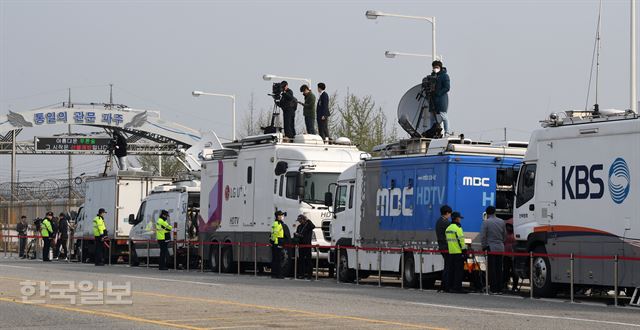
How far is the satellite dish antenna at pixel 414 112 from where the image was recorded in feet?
99.2

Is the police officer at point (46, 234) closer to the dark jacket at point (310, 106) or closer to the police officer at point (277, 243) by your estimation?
the dark jacket at point (310, 106)

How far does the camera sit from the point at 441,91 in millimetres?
29656

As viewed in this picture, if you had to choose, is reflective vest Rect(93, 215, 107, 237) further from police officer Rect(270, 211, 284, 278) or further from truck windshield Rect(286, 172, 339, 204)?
truck windshield Rect(286, 172, 339, 204)

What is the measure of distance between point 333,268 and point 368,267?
172 inches

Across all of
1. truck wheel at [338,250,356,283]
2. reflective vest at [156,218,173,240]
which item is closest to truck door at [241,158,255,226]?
reflective vest at [156,218,173,240]

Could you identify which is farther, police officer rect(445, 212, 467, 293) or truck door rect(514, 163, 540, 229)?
police officer rect(445, 212, 467, 293)

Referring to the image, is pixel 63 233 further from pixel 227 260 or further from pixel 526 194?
pixel 526 194

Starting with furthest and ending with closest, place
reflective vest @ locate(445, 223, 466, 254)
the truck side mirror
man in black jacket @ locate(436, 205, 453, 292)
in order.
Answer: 1. the truck side mirror
2. man in black jacket @ locate(436, 205, 453, 292)
3. reflective vest @ locate(445, 223, 466, 254)

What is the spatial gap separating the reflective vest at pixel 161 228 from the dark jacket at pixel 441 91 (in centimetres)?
1124

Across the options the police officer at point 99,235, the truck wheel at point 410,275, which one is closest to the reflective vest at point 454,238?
the truck wheel at point 410,275

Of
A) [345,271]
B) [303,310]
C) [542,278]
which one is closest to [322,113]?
[345,271]

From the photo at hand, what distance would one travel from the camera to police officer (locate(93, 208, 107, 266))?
41250 mm

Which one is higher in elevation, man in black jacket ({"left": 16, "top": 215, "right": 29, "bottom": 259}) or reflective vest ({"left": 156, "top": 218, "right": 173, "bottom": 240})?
reflective vest ({"left": 156, "top": 218, "right": 173, "bottom": 240})

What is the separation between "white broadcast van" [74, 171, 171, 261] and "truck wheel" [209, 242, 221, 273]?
26.9ft
